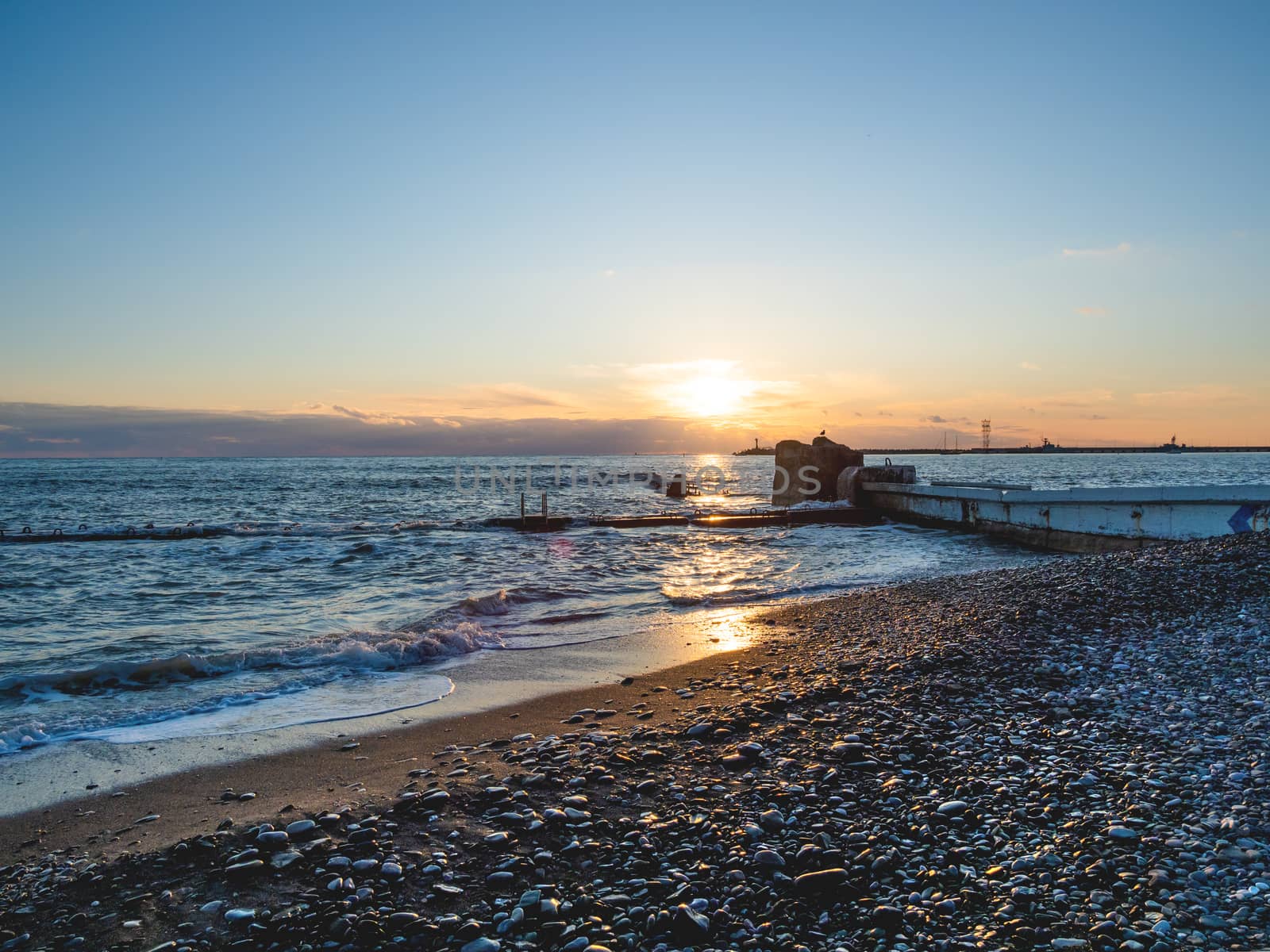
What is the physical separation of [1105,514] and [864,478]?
14350mm

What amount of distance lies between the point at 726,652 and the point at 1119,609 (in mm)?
5072

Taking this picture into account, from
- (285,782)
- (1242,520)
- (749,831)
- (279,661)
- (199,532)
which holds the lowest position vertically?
(199,532)

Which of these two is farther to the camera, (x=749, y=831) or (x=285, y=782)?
(x=285, y=782)

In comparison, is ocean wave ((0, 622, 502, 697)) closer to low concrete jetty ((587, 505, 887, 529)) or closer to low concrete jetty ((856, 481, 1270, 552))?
low concrete jetty ((856, 481, 1270, 552))

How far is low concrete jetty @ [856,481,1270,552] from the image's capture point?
51.4 feet

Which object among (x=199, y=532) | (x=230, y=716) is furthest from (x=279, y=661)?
(x=199, y=532)

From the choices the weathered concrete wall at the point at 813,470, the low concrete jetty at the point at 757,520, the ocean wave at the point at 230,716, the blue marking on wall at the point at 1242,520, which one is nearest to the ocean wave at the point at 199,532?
the low concrete jetty at the point at 757,520

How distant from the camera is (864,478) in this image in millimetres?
32281

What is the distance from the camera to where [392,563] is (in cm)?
1950

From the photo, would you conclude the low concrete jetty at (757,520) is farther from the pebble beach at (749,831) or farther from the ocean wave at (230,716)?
the pebble beach at (749,831)

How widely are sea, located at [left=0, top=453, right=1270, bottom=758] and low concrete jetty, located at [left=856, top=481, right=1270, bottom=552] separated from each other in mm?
958

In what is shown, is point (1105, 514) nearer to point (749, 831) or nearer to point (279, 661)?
point (749, 831)

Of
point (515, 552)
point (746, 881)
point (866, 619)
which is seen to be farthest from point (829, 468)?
point (746, 881)

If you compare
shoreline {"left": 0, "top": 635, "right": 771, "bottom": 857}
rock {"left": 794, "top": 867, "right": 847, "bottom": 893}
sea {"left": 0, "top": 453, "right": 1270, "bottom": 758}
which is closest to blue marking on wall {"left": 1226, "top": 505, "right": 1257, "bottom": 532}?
sea {"left": 0, "top": 453, "right": 1270, "bottom": 758}
